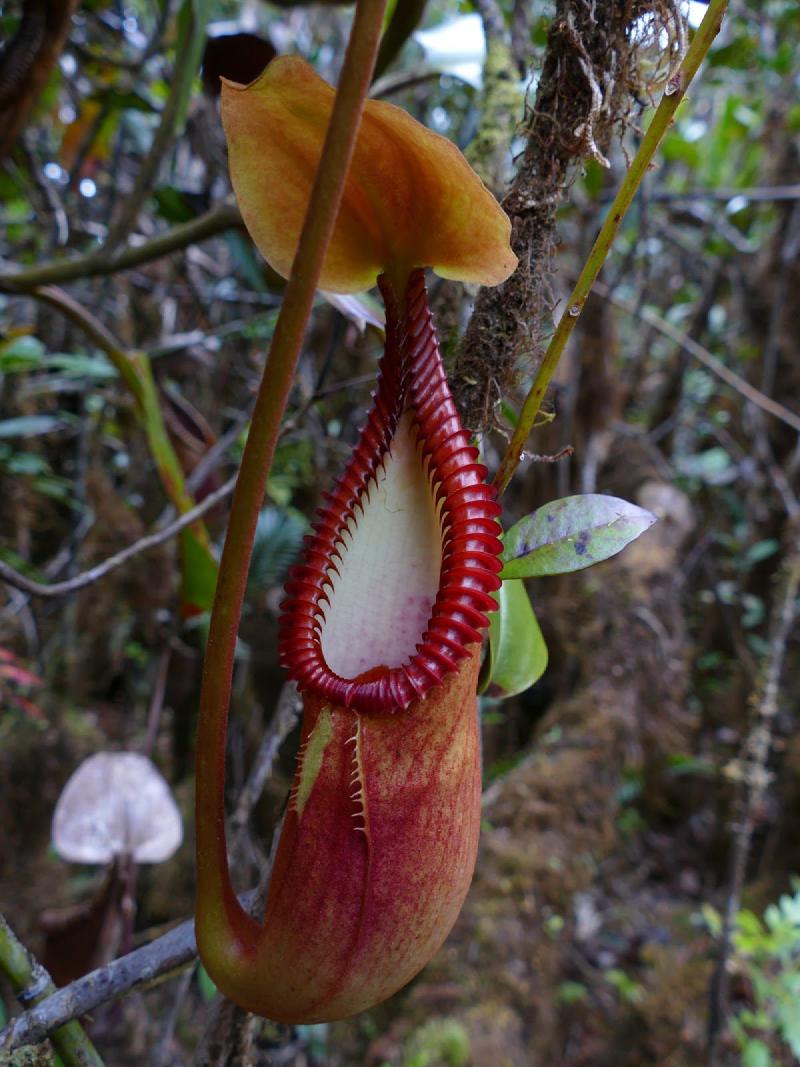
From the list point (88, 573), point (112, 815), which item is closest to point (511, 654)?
point (88, 573)

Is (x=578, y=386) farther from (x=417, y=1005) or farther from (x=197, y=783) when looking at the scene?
(x=197, y=783)

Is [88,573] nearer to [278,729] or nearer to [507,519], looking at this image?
[278,729]

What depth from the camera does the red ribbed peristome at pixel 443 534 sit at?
48 cm

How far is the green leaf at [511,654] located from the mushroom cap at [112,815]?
44.7 inches

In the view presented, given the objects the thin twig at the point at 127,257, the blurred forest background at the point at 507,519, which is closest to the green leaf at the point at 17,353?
the blurred forest background at the point at 507,519

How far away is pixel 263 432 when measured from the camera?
0.38m

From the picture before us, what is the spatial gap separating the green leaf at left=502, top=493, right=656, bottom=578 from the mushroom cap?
4.05 ft

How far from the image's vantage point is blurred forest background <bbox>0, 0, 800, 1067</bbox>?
91cm

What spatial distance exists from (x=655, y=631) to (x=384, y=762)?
198 centimetres

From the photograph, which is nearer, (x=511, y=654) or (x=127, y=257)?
(x=511, y=654)

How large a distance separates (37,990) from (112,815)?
1.05m

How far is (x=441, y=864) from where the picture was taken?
488 mm

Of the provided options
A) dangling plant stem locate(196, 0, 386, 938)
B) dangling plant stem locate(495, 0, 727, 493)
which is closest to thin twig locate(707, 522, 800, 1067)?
dangling plant stem locate(495, 0, 727, 493)

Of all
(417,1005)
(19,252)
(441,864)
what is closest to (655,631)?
(417,1005)
